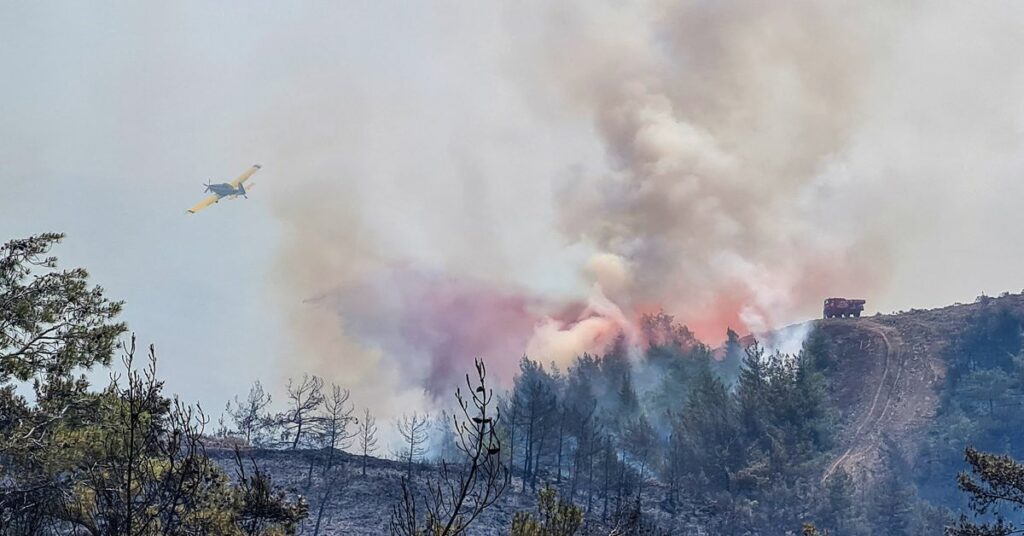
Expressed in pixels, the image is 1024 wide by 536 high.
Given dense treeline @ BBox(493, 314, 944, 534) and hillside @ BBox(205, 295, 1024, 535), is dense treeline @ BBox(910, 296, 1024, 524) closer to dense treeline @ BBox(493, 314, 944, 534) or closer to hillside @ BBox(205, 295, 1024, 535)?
hillside @ BBox(205, 295, 1024, 535)

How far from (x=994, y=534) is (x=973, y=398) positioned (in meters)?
82.2

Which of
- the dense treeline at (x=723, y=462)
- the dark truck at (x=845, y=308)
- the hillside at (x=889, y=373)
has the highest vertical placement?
the dark truck at (x=845, y=308)

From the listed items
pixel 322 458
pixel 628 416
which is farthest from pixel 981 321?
pixel 322 458

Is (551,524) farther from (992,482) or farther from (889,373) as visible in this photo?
(889,373)

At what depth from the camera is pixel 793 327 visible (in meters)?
132

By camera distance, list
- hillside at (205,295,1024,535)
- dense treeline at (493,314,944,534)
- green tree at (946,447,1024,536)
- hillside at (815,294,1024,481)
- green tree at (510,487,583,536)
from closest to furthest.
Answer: green tree at (510,487,583,536), green tree at (946,447,1024,536), hillside at (205,295,1024,535), dense treeline at (493,314,944,534), hillside at (815,294,1024,481)

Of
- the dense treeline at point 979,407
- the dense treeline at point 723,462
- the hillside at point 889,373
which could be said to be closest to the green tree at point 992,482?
the dense treeline at point 723,462

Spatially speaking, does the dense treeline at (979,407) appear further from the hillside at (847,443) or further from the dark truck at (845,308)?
the dark truck at (845,308)

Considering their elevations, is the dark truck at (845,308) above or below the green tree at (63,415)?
above

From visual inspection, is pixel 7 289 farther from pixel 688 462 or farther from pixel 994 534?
pixel 688 462

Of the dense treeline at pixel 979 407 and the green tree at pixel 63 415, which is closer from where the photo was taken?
the green tree at pixel 63 415

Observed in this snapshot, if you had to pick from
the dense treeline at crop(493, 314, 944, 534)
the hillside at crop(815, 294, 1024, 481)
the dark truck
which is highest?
the dark truck

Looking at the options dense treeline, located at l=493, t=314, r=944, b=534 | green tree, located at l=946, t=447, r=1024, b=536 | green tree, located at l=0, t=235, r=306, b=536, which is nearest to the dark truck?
dense treeline, located at l=493, t=314, r=944, b=534

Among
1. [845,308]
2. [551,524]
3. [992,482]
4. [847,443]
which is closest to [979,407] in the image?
[847,443]
